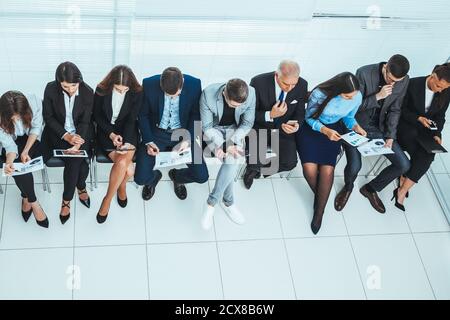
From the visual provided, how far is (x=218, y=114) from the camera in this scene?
3807mm

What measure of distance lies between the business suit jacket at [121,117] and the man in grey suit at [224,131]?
50 cm

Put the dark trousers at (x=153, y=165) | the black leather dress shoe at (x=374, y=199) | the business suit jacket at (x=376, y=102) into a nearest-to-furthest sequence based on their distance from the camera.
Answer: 1. the dark trousers at (x=153, y=165)
2. the business suit jacket at (x=376, y=102)
3. the black leather dress shoe at (x=374, y=199)

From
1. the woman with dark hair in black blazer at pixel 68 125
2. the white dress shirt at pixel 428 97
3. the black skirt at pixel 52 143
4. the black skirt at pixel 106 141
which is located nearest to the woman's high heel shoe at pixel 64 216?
the woman with dark hair in black blazer at pixel 68 125

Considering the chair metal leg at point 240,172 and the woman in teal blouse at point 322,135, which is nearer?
the woman in teal blouse at point 322,135

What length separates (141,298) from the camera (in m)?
3.60

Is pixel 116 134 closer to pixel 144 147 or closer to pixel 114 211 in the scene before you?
pixel 144 147

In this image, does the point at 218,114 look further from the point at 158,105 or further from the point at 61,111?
the point at 61,111

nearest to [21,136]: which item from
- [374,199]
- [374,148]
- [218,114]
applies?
[218,114]

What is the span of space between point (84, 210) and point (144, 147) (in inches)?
28.0

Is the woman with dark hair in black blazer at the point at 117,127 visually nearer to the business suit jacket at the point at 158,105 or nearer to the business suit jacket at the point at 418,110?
the business suit jacket at the point at 158,105

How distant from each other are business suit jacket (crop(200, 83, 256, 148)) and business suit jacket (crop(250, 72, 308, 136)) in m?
0.13

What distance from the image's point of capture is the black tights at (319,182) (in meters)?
4.08

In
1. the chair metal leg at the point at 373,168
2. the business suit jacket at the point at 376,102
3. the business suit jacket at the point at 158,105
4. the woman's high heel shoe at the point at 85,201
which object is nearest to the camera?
the business suit jacket at the point at 158,105

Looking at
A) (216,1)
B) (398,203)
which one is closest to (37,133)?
(216,1)
